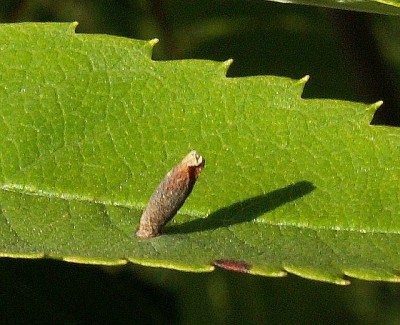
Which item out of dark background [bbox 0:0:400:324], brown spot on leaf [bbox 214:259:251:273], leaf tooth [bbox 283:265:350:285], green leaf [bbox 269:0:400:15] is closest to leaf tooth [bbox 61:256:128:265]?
brown spot on leaf [bbox 214:259:251:273]

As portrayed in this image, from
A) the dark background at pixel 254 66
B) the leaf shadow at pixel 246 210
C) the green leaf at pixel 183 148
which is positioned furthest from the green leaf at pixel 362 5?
the dark background at pixel 254 66

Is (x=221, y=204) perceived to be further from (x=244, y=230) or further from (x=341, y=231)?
(x=341, y=231)

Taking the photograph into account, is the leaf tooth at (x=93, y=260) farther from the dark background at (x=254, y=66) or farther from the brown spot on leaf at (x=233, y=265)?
the dark background at (x=254, y=66)

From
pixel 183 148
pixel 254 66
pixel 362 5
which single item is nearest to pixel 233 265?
pixel 183 148

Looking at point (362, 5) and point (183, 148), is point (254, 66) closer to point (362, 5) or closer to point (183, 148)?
point (183, 148)

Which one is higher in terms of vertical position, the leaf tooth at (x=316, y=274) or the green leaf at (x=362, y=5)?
the green leaf at (x=362, y=5)

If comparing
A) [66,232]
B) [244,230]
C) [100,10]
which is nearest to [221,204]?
[244,230]
